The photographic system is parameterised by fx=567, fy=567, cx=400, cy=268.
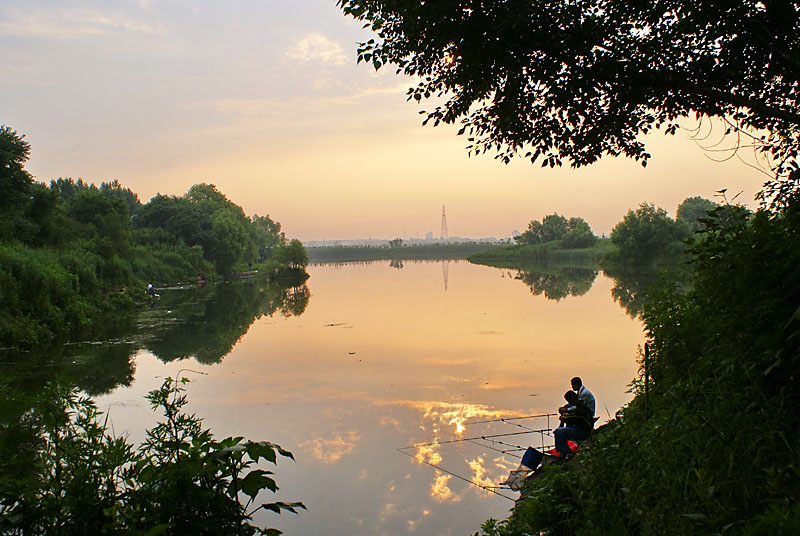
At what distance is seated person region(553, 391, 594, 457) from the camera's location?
720cm

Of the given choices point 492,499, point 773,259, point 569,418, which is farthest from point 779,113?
point 492,499

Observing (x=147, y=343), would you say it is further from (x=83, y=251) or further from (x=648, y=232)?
(x=648, y=232)

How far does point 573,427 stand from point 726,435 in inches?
150

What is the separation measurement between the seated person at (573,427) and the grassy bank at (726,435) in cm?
206

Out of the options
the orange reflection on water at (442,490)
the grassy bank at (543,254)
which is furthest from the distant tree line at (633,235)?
the orange reflection on water at (442,490)

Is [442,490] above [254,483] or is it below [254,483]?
below

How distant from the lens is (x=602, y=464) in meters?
4.99

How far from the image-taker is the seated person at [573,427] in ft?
23.6

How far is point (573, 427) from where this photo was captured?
736 cm

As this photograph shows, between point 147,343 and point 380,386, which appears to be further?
point 147,343

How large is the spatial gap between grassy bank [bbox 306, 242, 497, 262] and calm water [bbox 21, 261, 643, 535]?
87477mm

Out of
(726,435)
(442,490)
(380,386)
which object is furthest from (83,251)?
(726,435)

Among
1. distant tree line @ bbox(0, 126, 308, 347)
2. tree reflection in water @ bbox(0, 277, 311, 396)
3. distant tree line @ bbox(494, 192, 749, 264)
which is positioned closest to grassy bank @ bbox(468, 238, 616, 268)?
distant tree line @ bbox(494, 192, 749, 264)

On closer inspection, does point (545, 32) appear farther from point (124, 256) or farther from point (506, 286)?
point (124, 256)
